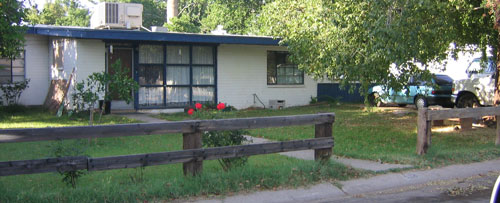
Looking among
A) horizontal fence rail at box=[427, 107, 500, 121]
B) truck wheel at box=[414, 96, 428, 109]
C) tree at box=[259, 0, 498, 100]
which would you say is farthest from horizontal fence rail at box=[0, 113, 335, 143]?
truck wheel at box=[414, 96, 428, 109]

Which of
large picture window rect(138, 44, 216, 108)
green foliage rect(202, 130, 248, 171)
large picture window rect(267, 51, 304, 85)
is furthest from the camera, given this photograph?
large picture window rect(267, 51, 304, 85)

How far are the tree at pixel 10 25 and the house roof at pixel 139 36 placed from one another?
2.61 m

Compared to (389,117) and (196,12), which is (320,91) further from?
(196,12)

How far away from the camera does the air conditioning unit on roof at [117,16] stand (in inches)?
675

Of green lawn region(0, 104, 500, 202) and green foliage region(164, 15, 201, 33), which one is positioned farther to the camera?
green foliage region(164, 15, 201, 33)

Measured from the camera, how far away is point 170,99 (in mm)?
17812

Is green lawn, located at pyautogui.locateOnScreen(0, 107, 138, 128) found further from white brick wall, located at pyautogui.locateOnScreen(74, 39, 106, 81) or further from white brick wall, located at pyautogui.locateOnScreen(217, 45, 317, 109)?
white brick wall, located at pyautogui.locateOnScreen(217, 45, 317, 109)

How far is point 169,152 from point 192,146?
0.37m

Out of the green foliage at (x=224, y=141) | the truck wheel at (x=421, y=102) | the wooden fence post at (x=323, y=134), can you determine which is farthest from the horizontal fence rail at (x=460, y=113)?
the truck wheel at (x=421, y=102)

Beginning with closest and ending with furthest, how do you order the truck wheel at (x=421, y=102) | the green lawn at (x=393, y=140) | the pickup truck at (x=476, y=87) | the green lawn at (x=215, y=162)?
the green lawn at (x=215, y=162), the green lawn at (x=393, y=140), the pickup truck at (x=476, y=87), the truck wheel at (x=421, y=102)

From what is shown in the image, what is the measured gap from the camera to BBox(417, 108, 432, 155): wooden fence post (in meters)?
9.01

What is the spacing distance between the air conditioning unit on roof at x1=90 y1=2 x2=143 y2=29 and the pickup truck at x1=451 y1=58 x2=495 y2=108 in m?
Answer: 12.2

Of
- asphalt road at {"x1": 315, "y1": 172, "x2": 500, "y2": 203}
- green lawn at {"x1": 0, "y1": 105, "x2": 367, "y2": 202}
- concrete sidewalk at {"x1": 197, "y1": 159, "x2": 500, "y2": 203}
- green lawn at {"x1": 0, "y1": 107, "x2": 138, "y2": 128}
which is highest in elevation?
green lawn at {"x1": 0, "y1": 107, "x2": 138, "y2": 128}

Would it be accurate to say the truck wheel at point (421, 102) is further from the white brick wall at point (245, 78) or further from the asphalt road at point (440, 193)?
the asphalt road at point (440, 193)
